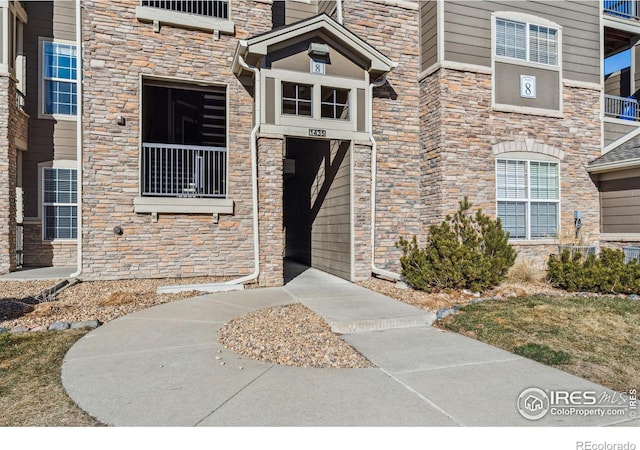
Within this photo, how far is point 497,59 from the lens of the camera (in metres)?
11.0

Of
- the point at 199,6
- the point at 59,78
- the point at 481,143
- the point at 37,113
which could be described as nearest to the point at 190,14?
the point at 199,6

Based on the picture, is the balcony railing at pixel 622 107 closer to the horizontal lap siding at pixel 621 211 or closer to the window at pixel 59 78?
the horizontal lap siding at pixel 621 211

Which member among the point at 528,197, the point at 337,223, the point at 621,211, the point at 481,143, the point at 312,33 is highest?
the point at 312,33

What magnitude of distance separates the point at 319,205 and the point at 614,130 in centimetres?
984

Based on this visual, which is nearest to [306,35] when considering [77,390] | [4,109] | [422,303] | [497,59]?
[497,59]

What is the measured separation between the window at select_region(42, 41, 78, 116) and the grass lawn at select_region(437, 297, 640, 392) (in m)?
12.1

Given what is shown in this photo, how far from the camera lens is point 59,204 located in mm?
11586

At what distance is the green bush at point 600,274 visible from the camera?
833 centimetres

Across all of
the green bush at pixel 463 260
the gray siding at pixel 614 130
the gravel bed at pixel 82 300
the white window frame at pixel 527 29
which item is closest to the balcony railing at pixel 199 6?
the gravel bed at pixel 82 300

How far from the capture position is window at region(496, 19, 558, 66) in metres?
11.1

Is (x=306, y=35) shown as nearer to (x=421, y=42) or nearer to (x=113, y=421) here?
(x=421, y=42)

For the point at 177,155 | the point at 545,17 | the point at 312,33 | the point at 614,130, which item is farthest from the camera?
the point at 614,130

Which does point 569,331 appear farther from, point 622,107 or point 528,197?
point 622,107

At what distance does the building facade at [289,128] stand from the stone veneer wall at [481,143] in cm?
5
